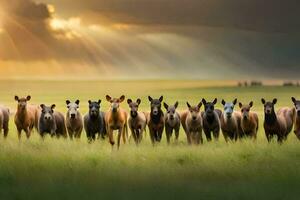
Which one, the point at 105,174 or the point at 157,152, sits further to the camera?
the point at 157,152

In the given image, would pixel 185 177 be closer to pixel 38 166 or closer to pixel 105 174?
pixel 105 174

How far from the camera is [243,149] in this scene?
18.5 meters

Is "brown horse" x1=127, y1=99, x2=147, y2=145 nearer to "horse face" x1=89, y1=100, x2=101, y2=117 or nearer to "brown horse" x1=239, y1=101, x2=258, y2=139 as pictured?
"horse face" x1=89, y1=100, x2=101, y2=117

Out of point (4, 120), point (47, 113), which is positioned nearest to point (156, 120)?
point (47, 113)

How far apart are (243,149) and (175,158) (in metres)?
2.13

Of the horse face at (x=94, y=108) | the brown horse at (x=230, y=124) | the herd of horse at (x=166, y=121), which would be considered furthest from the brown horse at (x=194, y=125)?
the horse face at (x=94, y=108)

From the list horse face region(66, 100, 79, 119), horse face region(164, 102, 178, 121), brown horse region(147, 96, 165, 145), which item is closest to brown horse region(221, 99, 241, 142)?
horse face region(164, 102, 178, 121)

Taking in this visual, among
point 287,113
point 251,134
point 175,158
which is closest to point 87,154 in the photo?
point 175,158

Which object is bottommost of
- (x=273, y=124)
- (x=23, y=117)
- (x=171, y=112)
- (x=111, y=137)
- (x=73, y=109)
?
(x=111, y=137)

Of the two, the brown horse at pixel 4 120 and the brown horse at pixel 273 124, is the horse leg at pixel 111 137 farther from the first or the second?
the brown horse at pixel 4 120

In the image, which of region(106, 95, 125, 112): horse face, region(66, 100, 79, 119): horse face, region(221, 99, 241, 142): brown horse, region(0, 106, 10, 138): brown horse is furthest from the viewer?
region(0, 106, 10, 138): brown horse

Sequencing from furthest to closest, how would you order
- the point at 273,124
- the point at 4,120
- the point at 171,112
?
the point at 4,120
the point at 171,112
the point at 273,124

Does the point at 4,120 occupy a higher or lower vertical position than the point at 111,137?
higher

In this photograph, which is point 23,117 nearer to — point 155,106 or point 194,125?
point 155,106
